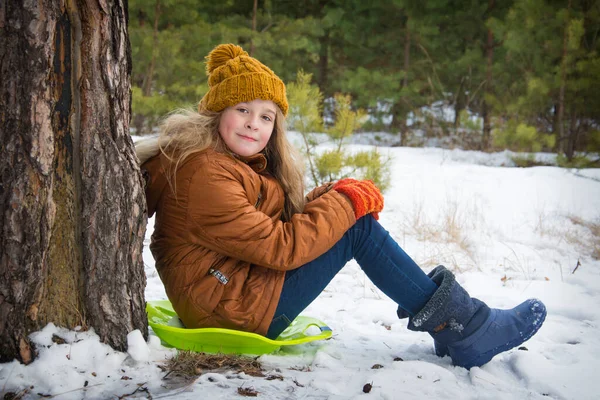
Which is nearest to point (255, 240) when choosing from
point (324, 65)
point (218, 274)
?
point (218, 274)

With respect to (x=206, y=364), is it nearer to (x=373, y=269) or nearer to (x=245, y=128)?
(x=373, y=269)

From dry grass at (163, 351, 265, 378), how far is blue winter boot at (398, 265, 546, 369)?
0.67 meters

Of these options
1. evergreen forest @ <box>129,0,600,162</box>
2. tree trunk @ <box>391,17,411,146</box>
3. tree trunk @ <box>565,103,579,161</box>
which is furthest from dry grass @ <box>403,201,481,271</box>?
tree trunk @ <box>391,17,411,146</box>

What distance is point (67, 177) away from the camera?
5.10 feet

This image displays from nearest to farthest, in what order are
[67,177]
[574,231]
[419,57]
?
[67,177], [574,231], [419,57]

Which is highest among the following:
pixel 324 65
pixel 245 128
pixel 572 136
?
pixel 324 65

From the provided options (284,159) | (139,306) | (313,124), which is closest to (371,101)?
(313,124)

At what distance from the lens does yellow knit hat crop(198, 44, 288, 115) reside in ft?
6.59

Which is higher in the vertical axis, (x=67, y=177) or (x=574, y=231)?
(x=67, y=177)

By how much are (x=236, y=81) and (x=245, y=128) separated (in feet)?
0.63

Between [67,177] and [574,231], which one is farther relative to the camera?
[574,231]

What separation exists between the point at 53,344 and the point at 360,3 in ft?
34.6

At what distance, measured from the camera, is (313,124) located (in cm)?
521

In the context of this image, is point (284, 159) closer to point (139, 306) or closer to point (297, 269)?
point (297, 269)
